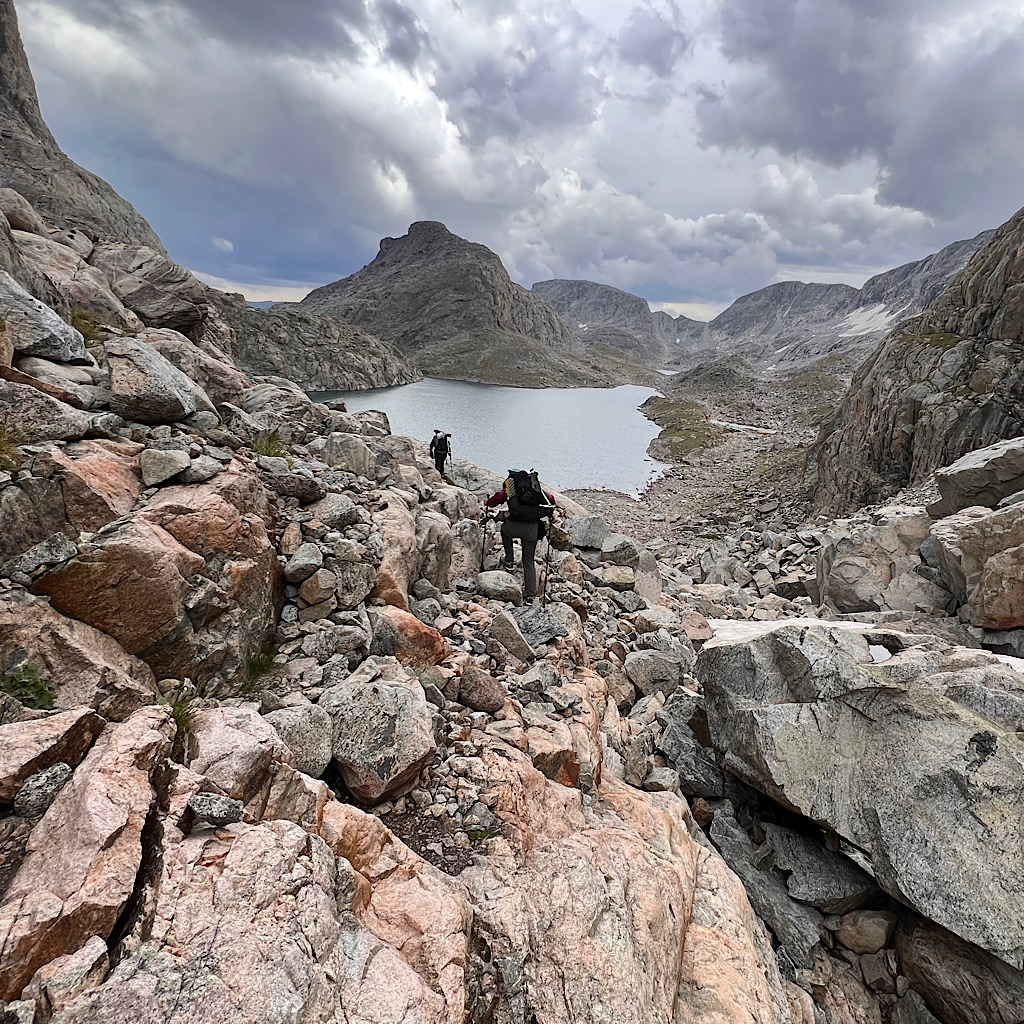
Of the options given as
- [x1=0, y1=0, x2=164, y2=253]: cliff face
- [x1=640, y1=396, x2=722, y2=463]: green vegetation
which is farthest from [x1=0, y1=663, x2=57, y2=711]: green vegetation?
[x1=0, y1=0, x2=164, y2=253]: cliff face

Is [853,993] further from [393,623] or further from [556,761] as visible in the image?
[393,623]

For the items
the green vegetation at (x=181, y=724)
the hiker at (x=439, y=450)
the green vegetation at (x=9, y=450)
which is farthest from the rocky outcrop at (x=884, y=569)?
the green vegetation at (x=9, y=450)

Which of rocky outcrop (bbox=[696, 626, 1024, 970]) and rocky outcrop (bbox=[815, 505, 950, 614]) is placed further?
rocky outcrop (bbox=[815, 505, 950, 614])

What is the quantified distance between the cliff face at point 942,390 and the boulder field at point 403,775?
2180 centimetres

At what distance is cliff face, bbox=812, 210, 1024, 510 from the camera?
91.5 feet

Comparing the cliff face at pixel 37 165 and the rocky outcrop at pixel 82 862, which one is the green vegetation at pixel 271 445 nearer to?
the rocky outcrop at pixel 82 862

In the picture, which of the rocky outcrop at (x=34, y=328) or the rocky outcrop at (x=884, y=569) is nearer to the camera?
the rocky outcrop at (x=34, y=328)

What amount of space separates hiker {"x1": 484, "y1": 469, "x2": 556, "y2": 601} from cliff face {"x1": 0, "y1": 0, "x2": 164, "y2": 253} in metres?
115

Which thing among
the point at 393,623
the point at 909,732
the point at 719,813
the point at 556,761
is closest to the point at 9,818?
the point at 393,623

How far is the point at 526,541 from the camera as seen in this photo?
12.2 meters

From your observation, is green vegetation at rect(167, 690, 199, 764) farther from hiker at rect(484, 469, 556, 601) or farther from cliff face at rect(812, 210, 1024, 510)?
cliff face at rect(812, 210, 1024, 510)

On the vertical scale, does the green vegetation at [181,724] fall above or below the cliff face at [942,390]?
below

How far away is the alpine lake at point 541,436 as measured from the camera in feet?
160

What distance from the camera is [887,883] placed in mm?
6398
